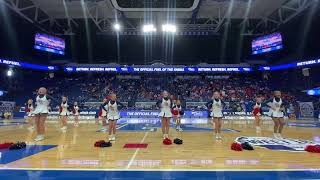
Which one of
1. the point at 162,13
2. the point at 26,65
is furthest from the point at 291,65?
the point at 26,65

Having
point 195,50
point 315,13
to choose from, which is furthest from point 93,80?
point 315,13

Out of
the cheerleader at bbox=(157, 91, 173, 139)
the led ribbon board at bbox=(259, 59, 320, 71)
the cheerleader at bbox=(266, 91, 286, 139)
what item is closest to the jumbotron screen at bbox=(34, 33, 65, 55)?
the led ribbon board at bbox=(259, 59, 320, 71)

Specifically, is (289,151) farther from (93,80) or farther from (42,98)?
(93,80)

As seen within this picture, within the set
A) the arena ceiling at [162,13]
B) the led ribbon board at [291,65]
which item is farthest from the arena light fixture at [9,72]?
the led ribbon board at [291,65]

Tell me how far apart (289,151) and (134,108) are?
988 inches

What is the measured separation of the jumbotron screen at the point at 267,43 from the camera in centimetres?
3488

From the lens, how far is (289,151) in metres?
8.83

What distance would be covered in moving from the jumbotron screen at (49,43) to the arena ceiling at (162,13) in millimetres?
1563

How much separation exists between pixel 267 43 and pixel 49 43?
27.7 metres

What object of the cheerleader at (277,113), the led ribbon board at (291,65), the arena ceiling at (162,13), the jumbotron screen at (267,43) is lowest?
the cheerleader at (277,113)

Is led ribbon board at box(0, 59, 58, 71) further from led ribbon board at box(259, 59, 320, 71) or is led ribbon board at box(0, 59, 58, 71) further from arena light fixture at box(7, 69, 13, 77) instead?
led ribbon board at box(259, 59, 320, 71)

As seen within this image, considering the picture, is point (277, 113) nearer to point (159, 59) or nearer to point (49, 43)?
point (159, 59)

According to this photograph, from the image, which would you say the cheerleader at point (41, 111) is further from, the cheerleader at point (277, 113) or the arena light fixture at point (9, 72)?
the arena light fixture at point (9, 72)

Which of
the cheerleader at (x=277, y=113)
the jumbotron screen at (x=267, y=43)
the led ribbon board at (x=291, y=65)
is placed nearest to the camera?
the cheerleader at (x=277, y=113)
